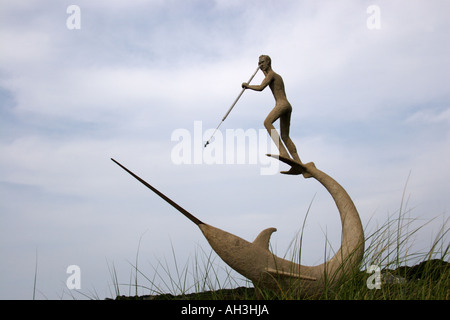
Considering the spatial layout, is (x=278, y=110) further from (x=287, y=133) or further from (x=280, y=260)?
(x=280, y=260)

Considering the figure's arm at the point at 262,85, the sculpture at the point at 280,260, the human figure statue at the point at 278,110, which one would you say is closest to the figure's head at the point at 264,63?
the human figure statue at the point at 278,110

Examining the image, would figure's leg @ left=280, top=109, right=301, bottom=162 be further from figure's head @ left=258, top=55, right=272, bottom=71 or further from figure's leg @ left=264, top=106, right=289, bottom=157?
figure's head @ left=258, top=55, right=272, bottom=71

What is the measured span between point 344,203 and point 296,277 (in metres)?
1.26

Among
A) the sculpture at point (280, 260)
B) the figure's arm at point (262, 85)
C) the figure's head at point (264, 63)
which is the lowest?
the sculpture at point (280, 260)

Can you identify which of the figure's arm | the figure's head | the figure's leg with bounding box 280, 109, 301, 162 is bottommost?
the figure's leg with bounding box 280, 109, 301, 162

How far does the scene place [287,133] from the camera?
5.55m

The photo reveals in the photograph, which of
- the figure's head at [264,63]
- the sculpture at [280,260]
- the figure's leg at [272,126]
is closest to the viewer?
the sculpture at [280,260]

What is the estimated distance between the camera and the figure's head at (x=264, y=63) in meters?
5.59

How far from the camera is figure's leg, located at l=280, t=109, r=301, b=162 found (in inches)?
216

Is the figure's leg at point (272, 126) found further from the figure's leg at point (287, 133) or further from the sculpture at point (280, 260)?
the sculpture at point (280, 260)

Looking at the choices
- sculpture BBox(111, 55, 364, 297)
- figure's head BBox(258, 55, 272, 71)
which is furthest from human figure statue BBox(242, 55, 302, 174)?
sculpture BBox(111, 55, 364, 297)
